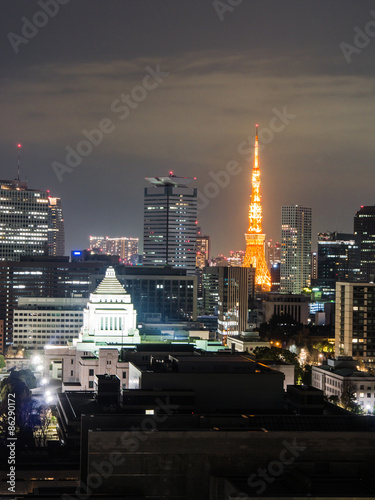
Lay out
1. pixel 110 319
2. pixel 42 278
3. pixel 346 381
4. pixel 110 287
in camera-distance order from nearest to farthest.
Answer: pixel 346 381 → pixel 110 319 → pixel 110 287 → pixel 42 278

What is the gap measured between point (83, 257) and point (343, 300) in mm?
76595

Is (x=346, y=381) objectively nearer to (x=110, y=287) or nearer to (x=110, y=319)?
(x=110, y=319)

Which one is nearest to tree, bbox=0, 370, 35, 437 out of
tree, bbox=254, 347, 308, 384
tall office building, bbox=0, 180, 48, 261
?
tree, bbox=254, 347, 308, 384

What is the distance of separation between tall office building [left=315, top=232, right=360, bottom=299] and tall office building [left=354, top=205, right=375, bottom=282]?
104cm

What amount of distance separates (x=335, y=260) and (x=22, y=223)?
55.8 meters

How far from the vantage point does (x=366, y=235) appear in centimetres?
19175

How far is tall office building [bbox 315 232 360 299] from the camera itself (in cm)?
18856

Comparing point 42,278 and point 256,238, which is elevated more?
point 256,238

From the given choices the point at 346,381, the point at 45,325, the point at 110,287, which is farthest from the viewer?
the point at 45,325

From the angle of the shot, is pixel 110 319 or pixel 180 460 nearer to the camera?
pixel 180 460

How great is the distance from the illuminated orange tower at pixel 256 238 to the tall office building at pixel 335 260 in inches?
791

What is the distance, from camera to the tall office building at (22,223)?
173125mm

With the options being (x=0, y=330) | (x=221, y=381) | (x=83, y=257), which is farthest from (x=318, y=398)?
(x=83, y=257)

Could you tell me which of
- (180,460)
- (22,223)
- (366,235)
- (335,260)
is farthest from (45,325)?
(366,235)
